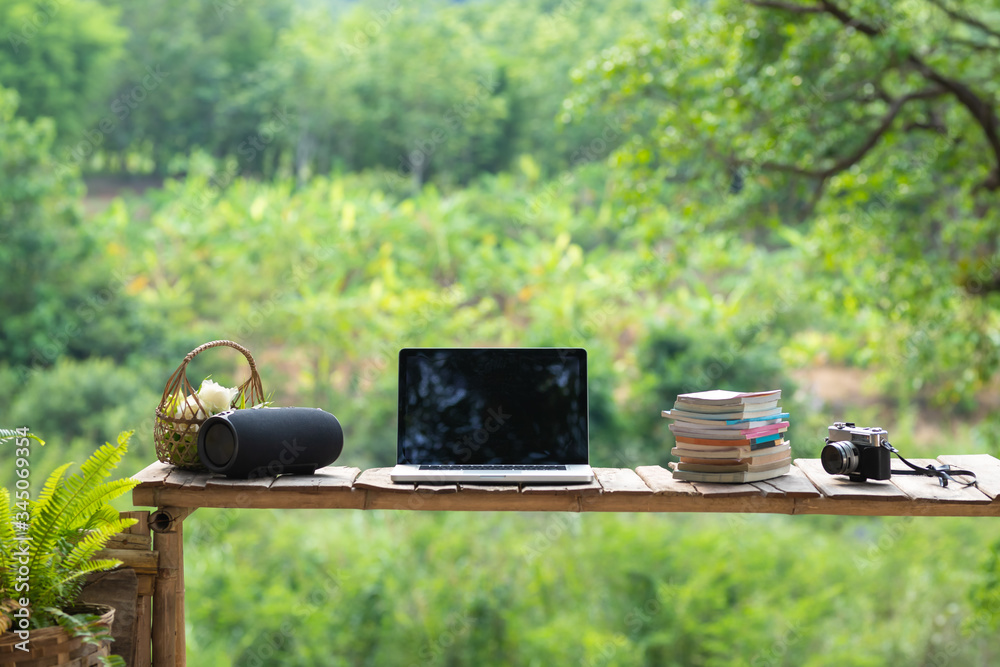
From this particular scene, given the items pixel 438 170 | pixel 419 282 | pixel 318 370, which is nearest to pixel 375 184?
pixel 438 170

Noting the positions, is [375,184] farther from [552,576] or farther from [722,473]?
[722,473]

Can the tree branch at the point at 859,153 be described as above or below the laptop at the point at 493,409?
above

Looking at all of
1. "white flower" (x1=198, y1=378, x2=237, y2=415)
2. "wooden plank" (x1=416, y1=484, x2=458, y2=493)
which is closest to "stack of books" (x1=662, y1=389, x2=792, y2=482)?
"wooden plank" (x1=416, y1=484, x2=458, y2=493)

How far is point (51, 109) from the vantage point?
715cm

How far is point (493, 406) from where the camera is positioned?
5.67 feet

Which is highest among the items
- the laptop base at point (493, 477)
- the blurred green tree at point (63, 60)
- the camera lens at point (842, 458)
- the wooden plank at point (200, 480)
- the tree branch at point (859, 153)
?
the blurred green tree at point (63, 60)

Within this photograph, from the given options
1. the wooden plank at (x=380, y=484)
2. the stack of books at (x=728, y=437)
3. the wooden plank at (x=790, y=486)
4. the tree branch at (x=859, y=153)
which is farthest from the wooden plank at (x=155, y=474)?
the tree branch at (x=859, y=153)

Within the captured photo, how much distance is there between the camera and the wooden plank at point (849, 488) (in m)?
1.54

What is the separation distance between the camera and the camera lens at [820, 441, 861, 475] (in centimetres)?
163

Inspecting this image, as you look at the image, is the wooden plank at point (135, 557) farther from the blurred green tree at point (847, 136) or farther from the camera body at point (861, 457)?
the blurred green tree at point (847, 136)

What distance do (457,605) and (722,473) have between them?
2.87 meters

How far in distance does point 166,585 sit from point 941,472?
5.25 ft

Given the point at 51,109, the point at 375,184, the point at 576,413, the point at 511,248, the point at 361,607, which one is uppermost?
the point at 51,109

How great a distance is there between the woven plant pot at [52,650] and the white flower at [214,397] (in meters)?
0.43
